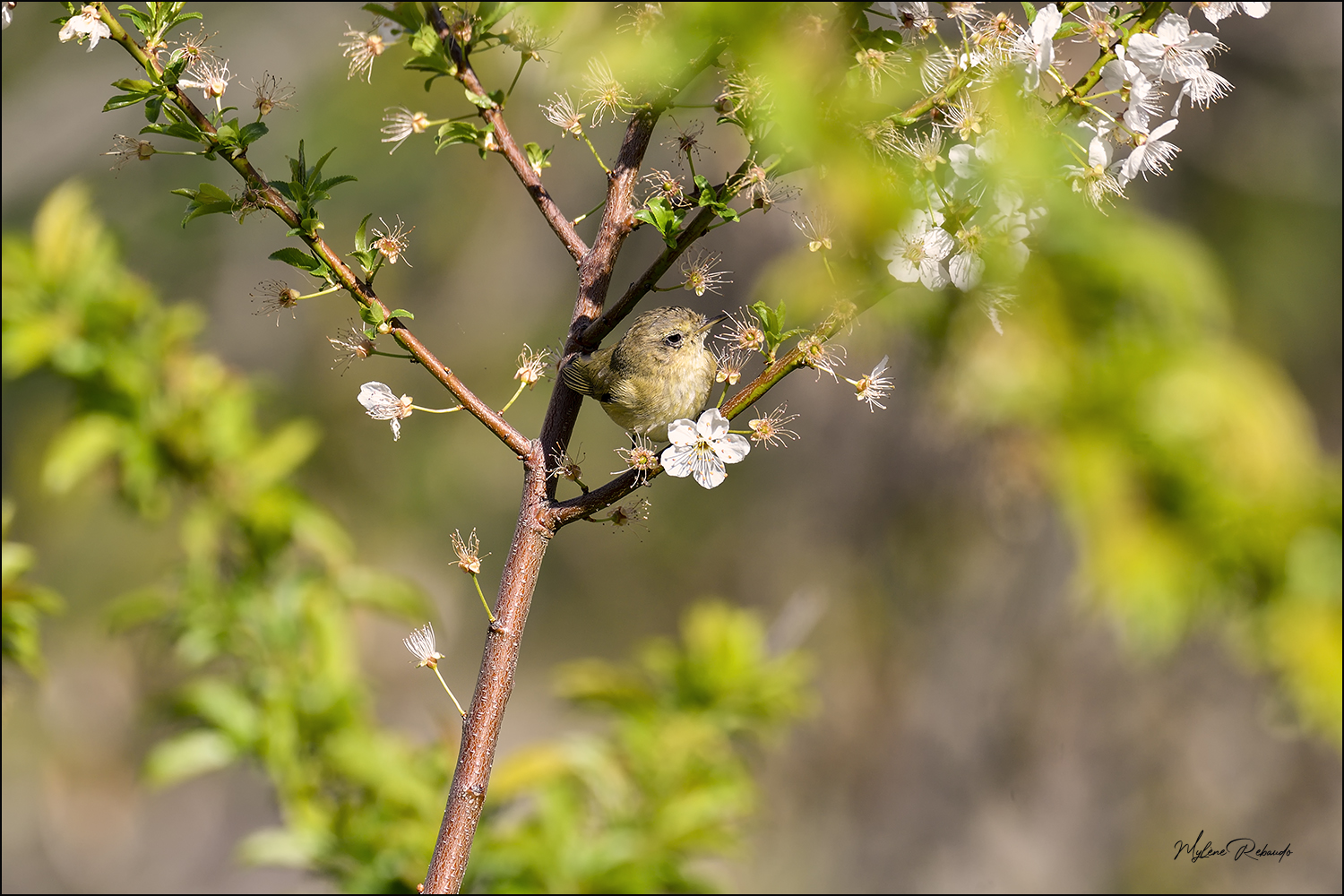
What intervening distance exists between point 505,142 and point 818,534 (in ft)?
10.8

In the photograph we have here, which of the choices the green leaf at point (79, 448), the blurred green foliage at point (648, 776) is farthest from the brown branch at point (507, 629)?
the green leaf at point (79, 448)

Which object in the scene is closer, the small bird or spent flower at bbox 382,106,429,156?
spent flower at bbox 382,106,429,156

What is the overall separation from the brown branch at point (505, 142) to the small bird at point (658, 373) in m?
0.23

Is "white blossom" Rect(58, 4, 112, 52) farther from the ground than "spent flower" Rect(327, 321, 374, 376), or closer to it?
farther from the ground

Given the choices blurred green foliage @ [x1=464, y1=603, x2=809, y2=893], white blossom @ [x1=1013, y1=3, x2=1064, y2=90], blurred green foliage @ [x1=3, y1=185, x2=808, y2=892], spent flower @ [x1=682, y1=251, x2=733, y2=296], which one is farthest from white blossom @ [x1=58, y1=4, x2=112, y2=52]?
blurred green foliage @ [x1=464, y1=603, x2=809, y2=893]

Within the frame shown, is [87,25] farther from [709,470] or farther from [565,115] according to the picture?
[709,470]

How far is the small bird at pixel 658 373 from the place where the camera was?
1.35 meters

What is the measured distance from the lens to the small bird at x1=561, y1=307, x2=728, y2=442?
1.35 m

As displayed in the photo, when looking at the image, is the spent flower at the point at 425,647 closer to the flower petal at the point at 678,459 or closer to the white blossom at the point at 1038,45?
the flower petal at the point at 678,459

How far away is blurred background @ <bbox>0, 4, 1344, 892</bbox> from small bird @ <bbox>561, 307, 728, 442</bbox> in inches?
33.3

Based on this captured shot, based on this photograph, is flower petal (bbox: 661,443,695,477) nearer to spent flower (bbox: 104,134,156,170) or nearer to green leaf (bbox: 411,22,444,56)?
green leaf (bbox: 411,22,444,56)

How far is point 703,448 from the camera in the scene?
0.94m

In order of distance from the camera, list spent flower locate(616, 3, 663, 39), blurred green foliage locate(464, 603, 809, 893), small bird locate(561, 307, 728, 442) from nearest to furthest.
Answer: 1. spent flower locate(616, 3, 663, 39)
2. small bird locate(561, 307, 728, 442)
3. blurred green foliage locate(464, 603, 809, 893)
